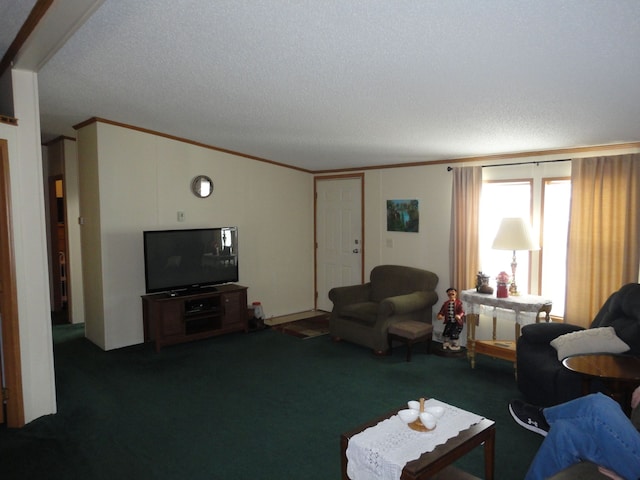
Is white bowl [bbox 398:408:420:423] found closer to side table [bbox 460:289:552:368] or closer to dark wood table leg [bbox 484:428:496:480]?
dark wood table leg [bbox 484:428:496:480]

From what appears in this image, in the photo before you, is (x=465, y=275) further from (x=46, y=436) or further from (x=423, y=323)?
(x=46, y=436)

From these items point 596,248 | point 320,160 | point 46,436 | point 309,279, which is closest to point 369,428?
point 46,436

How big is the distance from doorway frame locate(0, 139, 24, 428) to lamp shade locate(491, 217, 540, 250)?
402 centimetres

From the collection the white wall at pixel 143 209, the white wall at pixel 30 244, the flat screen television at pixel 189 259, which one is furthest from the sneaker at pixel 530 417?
the white wall at pixel 143 209

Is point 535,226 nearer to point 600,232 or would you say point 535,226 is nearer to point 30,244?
point 600,232

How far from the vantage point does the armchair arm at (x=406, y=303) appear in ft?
15.7

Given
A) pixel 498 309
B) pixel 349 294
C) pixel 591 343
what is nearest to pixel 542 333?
pixel 591 343

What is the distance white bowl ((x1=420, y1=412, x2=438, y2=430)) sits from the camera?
2264mm

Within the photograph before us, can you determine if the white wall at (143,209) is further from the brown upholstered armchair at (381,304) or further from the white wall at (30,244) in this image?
the white wall at (30,244)

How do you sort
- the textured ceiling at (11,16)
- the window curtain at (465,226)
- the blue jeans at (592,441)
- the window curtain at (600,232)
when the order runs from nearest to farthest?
the blue jeans at (592,441) < the textured ceiling at (11,16) < the window curtain at (600,232) < the window curtain at (465,226)

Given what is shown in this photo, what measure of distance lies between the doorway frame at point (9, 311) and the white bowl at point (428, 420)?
9.27 ft

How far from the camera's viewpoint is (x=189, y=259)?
5340 mm

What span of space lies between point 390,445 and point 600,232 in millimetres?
3060

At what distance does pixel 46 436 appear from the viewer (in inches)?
123
